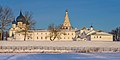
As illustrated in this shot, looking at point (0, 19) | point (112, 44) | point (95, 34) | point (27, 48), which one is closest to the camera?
point (27, 48)

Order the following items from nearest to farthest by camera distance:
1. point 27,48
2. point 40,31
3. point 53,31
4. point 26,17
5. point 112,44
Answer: point 27,48 < point 112,44 < point 26,17 < point 53,31 < point 40,31

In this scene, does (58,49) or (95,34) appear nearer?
(58,49)

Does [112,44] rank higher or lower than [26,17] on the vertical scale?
lower

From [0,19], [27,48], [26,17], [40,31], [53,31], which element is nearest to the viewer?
[27,48]

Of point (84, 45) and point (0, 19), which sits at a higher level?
point (0, 19)

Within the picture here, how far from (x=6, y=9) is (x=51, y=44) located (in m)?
21.7

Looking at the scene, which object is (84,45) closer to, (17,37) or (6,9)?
(6,9)

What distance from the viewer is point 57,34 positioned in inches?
4173

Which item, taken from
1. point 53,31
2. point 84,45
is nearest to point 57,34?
point 53,31

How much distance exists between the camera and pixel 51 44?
56.3m

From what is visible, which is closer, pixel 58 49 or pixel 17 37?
pixel 58 49

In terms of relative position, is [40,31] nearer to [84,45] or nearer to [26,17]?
[26,17]

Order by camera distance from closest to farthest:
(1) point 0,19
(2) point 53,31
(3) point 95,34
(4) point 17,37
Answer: (1) point 0,19 → (2) point 53,31 → (4) point 17,37 → (3) point 95,34

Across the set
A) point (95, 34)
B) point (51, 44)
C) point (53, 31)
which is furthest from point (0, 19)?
point (95, 34)
